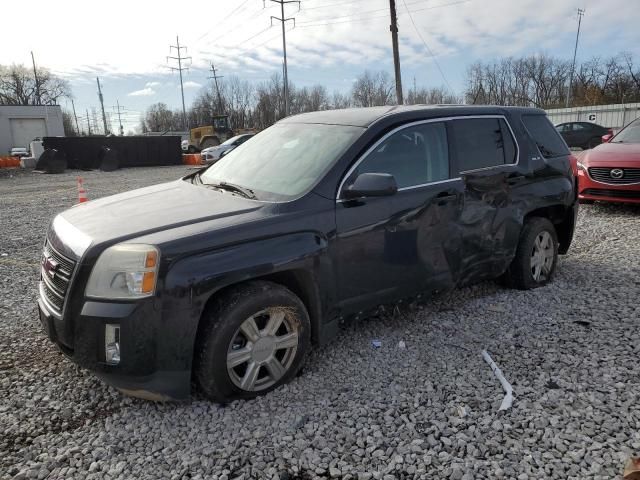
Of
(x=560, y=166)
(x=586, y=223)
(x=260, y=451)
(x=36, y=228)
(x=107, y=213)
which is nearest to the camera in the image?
(x=260, y=451)

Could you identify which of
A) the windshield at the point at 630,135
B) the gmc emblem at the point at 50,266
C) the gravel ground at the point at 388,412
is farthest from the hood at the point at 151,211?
the windshield at the point at 630,135

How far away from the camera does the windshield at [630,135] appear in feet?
29.5

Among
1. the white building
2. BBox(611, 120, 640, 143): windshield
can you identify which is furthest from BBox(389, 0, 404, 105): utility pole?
the white building

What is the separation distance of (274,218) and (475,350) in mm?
1843

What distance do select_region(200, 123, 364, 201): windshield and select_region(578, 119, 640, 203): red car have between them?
6.37 m

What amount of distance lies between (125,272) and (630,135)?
379 inches

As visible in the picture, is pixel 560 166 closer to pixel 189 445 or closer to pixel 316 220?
pixel 316 220

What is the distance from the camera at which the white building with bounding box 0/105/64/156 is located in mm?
50094

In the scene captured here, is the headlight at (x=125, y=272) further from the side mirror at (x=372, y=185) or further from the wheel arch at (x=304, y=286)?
the side mirror at (x=372, y=185)

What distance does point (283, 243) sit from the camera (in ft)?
9.98

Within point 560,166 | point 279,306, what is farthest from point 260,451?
point 560,166

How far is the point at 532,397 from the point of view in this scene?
3047mm

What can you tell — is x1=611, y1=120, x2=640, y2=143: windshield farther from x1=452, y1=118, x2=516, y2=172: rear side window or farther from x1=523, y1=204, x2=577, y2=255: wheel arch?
x1=452, y1=118, x2=516, y2=172: rear side window

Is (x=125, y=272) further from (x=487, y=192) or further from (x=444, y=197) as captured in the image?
(x=487, y=192)
